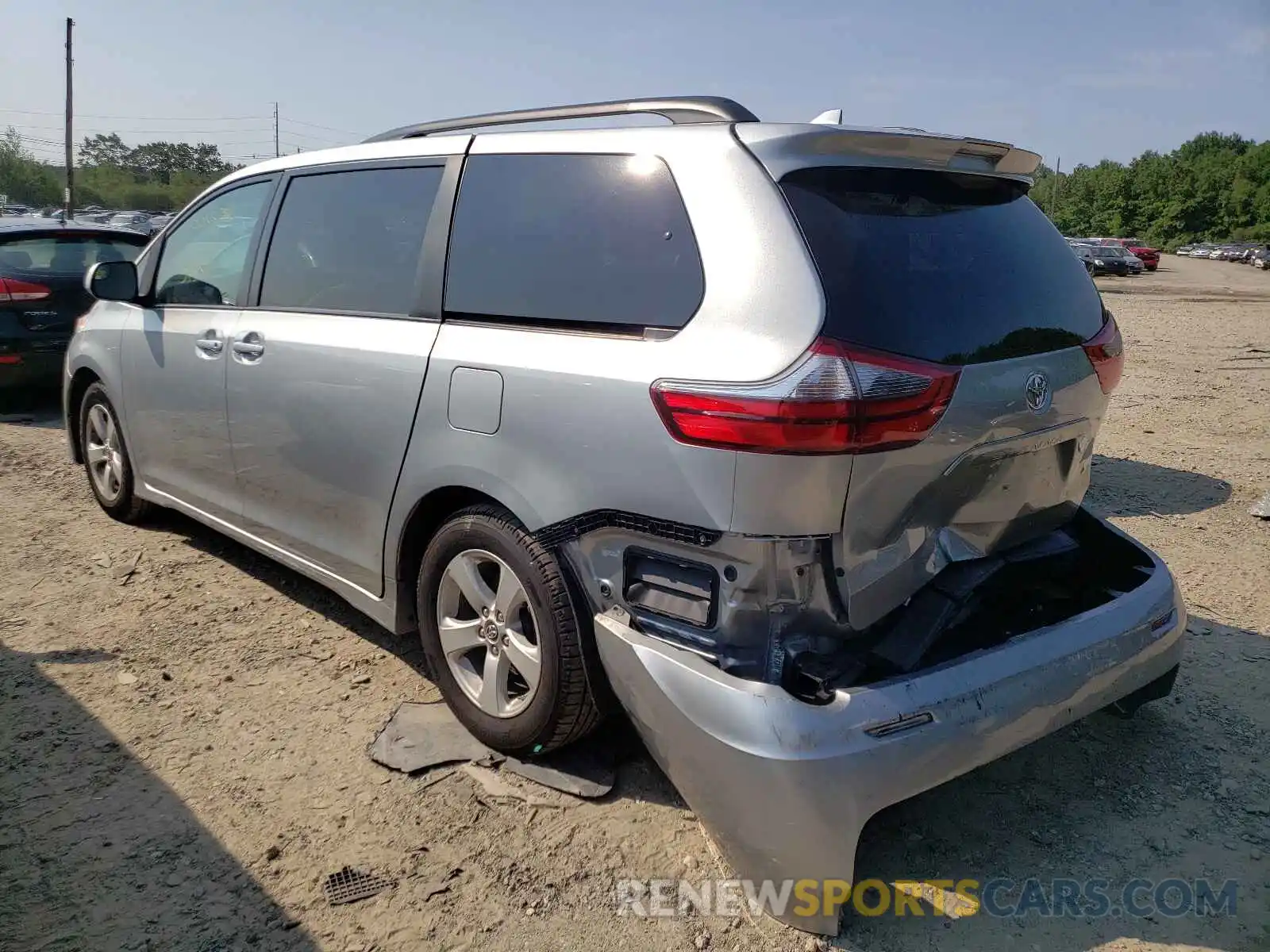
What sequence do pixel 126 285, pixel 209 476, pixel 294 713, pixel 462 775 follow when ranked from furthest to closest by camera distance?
pixel 126 285 < pixel 209 476 < pixel 294 713 < pixel 462 775

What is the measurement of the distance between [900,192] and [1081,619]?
1281 millimetres

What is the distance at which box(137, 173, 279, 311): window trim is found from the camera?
3.89 metres

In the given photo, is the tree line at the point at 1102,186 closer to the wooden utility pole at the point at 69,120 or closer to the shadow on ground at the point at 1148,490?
the wooden utility pole at the point at 69,120

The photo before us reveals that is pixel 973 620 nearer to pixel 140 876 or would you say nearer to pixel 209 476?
pixel 140 876

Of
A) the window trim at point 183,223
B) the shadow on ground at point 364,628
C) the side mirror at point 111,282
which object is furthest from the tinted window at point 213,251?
the shadow on ground at point 364,628

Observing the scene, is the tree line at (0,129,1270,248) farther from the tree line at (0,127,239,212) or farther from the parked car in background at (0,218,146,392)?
the parked car in background at (0,218,146,392)

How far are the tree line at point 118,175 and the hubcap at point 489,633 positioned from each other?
69.6m

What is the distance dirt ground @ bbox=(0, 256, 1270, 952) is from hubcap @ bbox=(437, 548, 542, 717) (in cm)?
30

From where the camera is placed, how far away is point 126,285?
4.42 metres

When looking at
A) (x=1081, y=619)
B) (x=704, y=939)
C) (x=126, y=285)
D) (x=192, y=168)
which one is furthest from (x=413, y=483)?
(x=192, y=168)

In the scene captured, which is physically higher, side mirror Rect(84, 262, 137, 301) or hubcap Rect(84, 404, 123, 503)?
side mirror Rect(84, 262, 137, 301)

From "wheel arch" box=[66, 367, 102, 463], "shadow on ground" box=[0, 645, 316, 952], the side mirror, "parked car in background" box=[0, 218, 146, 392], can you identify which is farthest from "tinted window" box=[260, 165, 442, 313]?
"parked car in background" box=[0, 218, 146, 392]

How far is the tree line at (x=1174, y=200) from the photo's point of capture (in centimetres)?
7969

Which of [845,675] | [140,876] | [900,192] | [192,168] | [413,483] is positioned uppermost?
[192,168]
